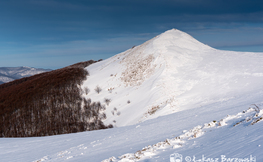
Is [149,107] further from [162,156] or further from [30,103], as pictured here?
[30,103]

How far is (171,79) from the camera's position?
25172 millimetres

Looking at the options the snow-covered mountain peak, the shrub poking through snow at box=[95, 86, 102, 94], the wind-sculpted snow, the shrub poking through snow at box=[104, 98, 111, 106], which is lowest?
the wind-sculpted snow

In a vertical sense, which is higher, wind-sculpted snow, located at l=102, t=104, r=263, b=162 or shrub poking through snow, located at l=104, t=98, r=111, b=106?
shrub poking through snow, located at l=104, t=98, r=111, b=106

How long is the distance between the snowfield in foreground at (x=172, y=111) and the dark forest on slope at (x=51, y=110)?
253cm

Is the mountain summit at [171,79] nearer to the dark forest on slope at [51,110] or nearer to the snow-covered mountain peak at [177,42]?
the snow-covered mountain peak at [177,42]

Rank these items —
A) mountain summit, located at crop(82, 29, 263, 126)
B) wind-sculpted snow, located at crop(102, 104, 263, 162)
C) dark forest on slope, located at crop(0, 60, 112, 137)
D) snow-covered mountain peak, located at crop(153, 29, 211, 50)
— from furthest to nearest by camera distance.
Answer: snow-covered mountain peak, located at crop(153, 29, 211, 50) → dark forest on slope, located at crop(0, 60, 112, 137) → mountain summit, located at crop(82, 29, 263, 126) → wind-sculpted snow, located at crop(102, 104, 263, 162)

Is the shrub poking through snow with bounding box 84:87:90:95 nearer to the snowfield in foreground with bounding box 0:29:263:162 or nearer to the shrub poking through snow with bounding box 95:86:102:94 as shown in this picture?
the snowfield in foreground with bounding box 0:29:263:162

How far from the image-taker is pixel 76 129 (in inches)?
1137

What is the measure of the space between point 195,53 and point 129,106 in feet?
56.5

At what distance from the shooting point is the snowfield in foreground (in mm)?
5160

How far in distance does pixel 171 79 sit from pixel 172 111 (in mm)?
8411

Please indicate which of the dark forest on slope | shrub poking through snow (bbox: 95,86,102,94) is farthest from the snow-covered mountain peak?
the dark forest on slope

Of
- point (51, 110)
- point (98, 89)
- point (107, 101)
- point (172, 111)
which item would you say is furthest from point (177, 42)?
point (51, 110)

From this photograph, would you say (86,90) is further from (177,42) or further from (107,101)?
(177,42)
